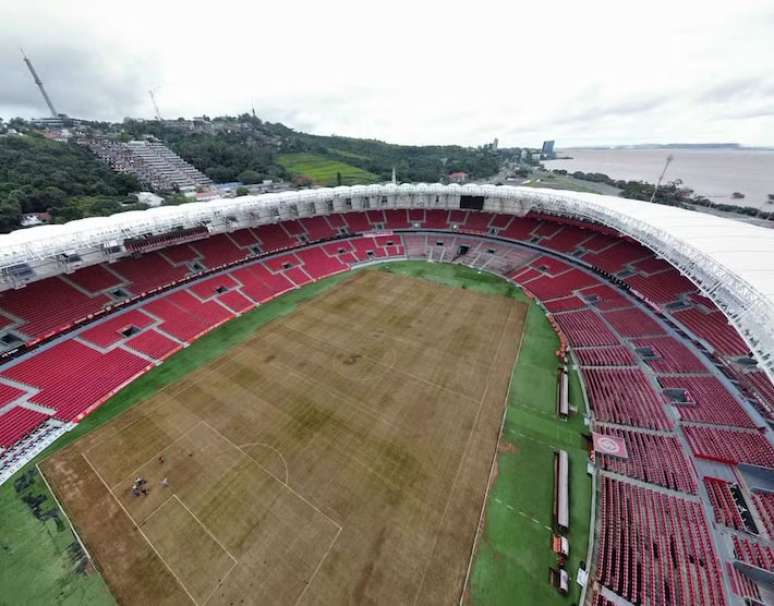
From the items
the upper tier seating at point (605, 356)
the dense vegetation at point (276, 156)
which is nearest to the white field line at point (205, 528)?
the upper tier seating at point (605, 356)

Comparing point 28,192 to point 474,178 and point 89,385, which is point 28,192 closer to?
point 89,385

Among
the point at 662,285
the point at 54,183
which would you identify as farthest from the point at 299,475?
the point at 54,183

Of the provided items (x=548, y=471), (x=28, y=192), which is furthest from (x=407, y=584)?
(x=28, y=192)

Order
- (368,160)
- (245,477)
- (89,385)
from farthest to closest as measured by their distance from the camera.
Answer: (368,160) < (89,385) < (245,477)

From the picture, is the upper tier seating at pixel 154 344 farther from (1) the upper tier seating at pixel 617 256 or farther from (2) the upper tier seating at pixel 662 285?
(1) the upper tier seating at pixel 617 256

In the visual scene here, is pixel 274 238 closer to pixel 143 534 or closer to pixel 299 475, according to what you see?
pixel 299 475

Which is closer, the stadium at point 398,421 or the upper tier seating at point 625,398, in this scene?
the stadium at point 398,421
